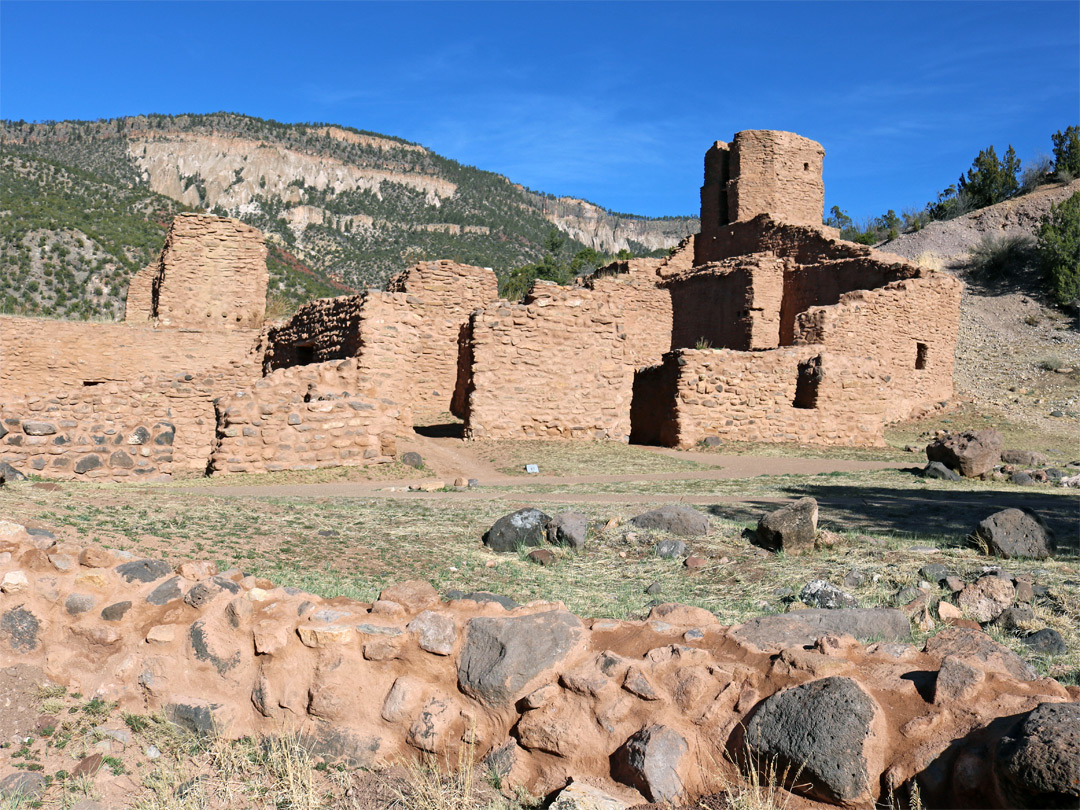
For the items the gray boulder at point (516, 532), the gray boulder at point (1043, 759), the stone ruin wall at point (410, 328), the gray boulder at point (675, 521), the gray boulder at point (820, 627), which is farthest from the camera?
the stone ruin wall at point (410, 328)

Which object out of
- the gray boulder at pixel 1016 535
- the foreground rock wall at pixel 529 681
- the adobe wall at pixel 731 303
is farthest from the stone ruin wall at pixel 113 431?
the adobe wall at pixel 731 303

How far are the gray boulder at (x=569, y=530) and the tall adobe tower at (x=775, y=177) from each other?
71.6ft

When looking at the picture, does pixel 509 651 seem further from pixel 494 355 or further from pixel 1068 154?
pixel 1068 154

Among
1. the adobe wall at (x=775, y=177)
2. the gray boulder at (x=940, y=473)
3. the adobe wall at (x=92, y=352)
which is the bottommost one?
the gray boulder at (x=940, y=473)

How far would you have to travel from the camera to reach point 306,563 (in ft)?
19.5

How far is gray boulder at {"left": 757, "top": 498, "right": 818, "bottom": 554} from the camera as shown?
6688mm

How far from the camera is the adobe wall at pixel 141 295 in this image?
22188mm

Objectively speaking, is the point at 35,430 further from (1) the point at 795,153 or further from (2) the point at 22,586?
(1) the point at 795,153

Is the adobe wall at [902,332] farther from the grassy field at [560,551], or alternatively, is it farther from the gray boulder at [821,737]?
the gray boulder at [821,737]

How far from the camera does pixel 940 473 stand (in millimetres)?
11805

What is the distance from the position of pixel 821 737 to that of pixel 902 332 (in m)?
19.8

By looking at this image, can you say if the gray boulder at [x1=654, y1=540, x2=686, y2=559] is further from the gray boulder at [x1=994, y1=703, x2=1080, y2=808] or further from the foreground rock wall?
the gray boulder at [x1=994, y1=703, x2=1080, y2=808]

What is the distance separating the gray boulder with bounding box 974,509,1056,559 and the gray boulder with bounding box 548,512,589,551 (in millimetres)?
3222

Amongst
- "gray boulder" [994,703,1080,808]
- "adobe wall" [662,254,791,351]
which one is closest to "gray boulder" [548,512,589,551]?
"gray boulder" [994,703,1080,808]
